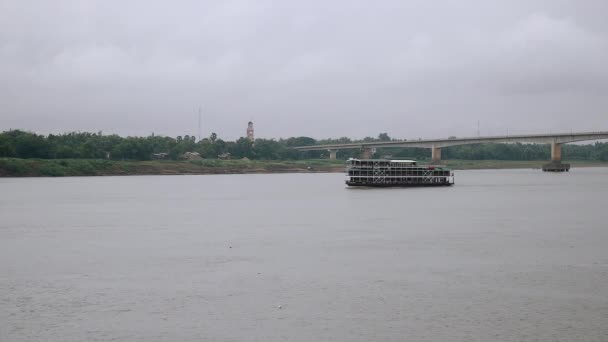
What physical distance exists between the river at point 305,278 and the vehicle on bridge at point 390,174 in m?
48.0

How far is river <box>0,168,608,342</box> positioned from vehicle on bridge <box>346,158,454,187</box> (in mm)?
48020

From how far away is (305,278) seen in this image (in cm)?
2836

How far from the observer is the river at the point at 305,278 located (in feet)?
68.2

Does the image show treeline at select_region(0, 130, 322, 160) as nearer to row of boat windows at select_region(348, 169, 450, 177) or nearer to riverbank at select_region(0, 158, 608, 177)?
riverbank at select_region(0, 158, 608, 177)

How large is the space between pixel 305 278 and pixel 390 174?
3093 inches

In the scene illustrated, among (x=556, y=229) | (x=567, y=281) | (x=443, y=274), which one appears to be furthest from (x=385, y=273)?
(x=556, y=229)

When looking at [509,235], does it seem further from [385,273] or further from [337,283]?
[337,283]

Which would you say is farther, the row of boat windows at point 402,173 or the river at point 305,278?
the row of boat windows at point 402,173

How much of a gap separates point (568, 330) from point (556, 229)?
26566 mm

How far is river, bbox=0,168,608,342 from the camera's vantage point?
20.8m

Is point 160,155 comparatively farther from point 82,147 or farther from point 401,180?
point 401,180

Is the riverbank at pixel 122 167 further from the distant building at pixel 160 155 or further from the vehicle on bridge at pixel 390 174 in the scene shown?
the vehicle on bridge at pixel 390 174

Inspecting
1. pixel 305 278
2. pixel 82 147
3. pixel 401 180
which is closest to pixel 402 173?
pixel 401 180

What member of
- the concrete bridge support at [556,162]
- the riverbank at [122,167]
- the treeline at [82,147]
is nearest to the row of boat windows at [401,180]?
the concrete bridge support at [556,162]
